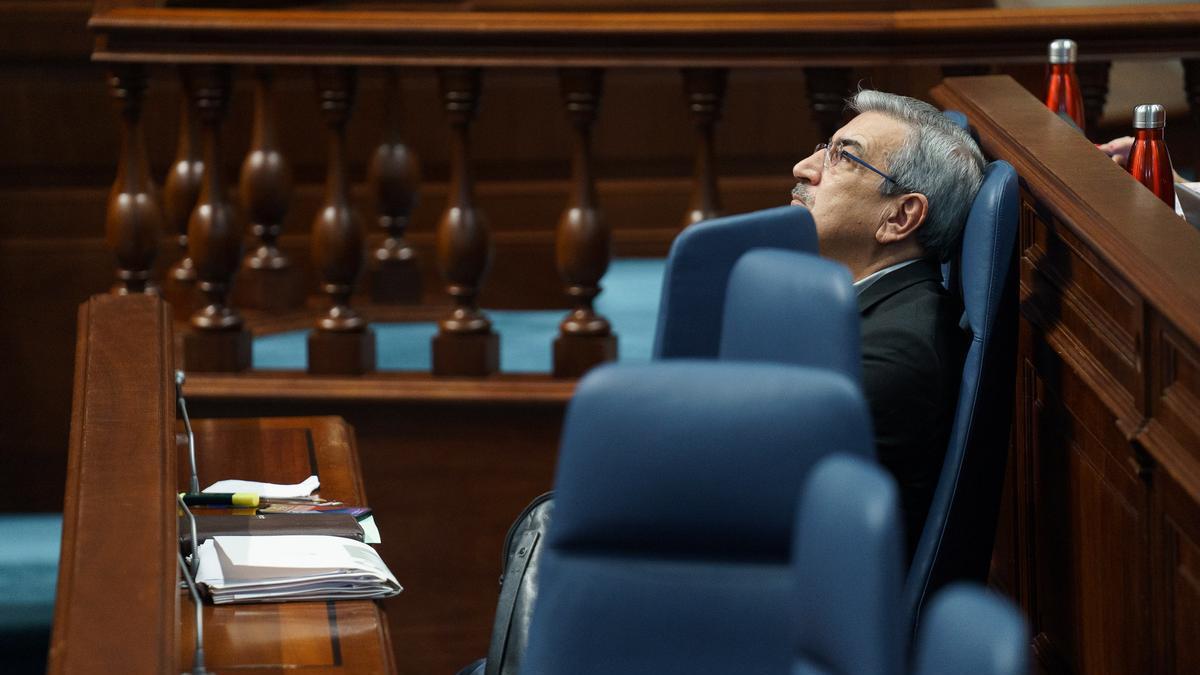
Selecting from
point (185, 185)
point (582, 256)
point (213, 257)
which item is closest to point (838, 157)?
point (582, 256)

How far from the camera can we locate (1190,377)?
1539 mm

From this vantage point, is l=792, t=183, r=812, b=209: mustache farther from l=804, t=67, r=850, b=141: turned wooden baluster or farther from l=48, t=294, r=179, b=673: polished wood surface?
l=804, t=67, r=850, b=141: turned wooden baluster

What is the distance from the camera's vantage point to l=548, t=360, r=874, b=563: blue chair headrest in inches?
39.0

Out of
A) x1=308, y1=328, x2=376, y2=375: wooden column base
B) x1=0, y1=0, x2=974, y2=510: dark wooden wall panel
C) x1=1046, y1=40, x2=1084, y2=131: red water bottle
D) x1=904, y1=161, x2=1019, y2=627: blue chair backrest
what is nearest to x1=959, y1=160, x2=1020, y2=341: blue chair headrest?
x1=904, y1=161, x2=1019, y2=627: blue chair backrest

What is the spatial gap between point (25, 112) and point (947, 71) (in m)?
2.73

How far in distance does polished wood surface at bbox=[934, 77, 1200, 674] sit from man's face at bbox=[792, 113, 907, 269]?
17 centimetres

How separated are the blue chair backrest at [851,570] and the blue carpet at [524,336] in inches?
110

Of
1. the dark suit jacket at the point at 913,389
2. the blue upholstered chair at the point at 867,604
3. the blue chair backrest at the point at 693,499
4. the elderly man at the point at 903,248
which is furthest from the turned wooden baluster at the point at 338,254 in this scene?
the blue upholstered chair at the point at 867,604

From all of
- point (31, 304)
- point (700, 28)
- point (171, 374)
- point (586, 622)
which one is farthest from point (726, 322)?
point (31, 304)

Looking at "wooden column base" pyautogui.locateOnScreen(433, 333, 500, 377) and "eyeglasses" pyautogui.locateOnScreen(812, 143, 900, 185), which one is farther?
"wooden column base" pyautogui.locateOnScreen(433, 333, 500, 377)

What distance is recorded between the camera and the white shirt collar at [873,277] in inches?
80.3

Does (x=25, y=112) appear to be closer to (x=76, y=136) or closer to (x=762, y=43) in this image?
(x=76, y=136)

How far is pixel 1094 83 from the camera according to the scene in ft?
10.3

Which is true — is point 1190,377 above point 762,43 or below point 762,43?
below
